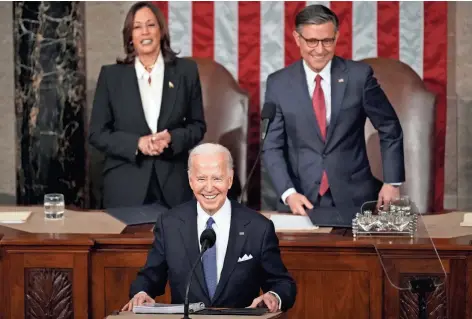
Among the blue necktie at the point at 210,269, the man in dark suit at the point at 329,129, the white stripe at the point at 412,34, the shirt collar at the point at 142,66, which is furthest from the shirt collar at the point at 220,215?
the white stripe at the point at 412,34

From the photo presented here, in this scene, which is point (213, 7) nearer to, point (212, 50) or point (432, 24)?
point (212, 50)

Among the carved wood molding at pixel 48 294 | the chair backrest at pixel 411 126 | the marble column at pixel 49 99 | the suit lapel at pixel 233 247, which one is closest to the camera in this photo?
the suit lapel at pixel 233 247

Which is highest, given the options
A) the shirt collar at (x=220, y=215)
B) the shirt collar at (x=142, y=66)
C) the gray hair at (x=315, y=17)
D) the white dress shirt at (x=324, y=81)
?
the gray hair at (x=315, y=17)

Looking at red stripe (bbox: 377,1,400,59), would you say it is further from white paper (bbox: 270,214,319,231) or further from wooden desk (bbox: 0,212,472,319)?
wooden desk (bbox: 0,212,472,319)

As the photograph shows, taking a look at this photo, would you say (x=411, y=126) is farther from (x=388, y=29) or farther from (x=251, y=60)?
(x=251, y=60)

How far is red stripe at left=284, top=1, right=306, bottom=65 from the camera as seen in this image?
294 inches

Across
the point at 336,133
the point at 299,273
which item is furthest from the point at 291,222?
the point at 336,133

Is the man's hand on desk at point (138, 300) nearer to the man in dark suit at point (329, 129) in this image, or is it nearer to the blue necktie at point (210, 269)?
the blue necktie at point (210, 269)

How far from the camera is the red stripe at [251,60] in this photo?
7516 millimetres

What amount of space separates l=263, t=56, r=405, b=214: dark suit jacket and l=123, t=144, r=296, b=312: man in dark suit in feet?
4.84

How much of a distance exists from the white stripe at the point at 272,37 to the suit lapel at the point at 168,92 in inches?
49.5

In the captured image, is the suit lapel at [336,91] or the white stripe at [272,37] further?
the white stripe at [272,37]

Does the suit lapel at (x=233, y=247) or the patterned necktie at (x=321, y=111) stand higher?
the patterned necktie at (x=321, y=111)

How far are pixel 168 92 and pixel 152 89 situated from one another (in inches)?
3.9
